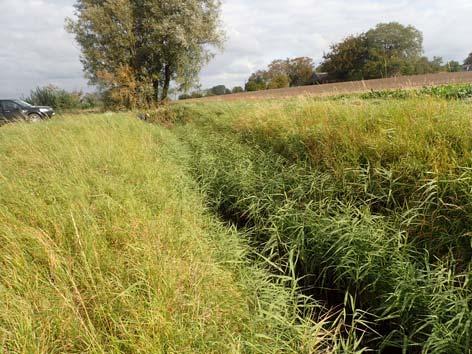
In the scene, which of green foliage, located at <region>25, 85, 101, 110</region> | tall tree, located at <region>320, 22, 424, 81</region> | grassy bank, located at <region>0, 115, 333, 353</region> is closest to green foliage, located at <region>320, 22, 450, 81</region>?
tall tree, located at <region>320, 22, 424, 81</region>

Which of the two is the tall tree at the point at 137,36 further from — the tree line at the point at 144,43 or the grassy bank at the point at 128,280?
the grassy bank at the point at 128,280

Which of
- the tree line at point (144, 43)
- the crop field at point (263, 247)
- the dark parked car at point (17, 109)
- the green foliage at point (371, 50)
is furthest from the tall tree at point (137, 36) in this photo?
the green foliage at point (371, 50)

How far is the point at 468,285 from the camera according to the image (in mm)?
1980

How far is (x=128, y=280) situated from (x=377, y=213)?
2.35 meters

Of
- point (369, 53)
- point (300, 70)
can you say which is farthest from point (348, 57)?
point (300, 70)

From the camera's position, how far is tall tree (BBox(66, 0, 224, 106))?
1834cm

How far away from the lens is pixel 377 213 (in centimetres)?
295

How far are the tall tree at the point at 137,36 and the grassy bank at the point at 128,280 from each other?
15.9 m

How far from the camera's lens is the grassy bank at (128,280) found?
60.6 inches

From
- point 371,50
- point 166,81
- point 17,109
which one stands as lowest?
point 17,109

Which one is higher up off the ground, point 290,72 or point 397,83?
point 290,72

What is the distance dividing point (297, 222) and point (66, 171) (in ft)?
9.88

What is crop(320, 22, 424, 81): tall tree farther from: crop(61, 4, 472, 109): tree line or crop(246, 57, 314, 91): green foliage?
crop(61, 4, 472, 109): tree line

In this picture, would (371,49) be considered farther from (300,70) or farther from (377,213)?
(377,213)
